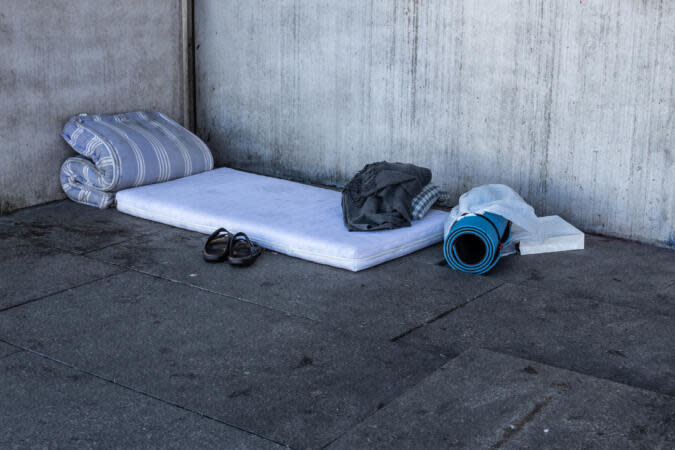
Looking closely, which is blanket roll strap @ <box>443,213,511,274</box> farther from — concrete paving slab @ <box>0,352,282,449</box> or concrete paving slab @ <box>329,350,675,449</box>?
concrete paving slab @ <box>0,352,282,449</box>

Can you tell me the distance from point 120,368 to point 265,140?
310 cm

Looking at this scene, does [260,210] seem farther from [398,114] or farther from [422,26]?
[422,26]

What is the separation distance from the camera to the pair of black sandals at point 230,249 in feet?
13.6

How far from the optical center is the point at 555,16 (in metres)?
4.59

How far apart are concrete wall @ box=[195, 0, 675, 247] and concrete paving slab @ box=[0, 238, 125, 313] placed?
1993 millimetres

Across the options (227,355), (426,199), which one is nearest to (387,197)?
(426,199)

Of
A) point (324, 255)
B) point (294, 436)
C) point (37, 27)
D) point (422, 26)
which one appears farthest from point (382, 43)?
point (294, 436)

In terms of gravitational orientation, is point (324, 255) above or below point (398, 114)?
below

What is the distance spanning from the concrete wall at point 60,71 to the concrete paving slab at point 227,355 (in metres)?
1.60

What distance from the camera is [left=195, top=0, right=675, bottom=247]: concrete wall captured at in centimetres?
446

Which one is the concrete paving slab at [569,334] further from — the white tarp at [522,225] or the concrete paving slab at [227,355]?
the white tarp at [522,225]

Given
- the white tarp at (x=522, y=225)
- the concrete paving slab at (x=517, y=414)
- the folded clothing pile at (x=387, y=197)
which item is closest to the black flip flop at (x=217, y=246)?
the folded clothing pile at (x=387, y=197)

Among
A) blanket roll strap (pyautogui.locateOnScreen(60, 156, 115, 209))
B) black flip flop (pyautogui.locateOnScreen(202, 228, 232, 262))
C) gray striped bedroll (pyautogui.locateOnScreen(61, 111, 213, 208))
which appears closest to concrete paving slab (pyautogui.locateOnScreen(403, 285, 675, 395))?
black flip flop (pyautogui.locateOnScreen(202, 228, 232, 262))

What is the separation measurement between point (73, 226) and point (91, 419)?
2.33 metres
